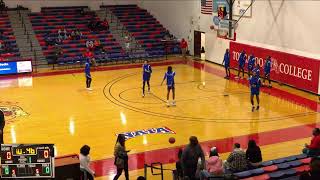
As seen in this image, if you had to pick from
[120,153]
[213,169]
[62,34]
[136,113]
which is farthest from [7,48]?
[213,169]

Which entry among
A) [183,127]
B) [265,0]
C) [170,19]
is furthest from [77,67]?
[183,127]

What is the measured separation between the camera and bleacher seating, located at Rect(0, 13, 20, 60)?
28.4 meters

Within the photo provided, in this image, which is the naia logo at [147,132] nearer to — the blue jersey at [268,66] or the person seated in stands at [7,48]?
the blue jersey at [268,66]

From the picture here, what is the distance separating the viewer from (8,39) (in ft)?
99.8

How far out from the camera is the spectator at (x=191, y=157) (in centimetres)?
920

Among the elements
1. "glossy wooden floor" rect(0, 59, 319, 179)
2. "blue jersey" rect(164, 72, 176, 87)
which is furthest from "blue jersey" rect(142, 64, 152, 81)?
"blue jersey" rect(164, 72, 176, 87)

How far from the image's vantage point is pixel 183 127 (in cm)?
1562

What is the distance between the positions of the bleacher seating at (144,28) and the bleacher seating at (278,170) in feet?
72.5

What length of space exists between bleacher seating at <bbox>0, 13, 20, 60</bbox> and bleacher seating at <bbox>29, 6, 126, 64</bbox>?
1.77 meters

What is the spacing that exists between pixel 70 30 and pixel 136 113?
17170mm

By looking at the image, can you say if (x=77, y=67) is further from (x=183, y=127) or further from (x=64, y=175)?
(x=64, y=175)

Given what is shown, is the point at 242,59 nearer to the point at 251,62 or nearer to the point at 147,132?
the point at 251,62

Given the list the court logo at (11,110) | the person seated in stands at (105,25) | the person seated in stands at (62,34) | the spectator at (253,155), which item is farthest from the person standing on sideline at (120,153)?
the person seated in stands at (105,25)

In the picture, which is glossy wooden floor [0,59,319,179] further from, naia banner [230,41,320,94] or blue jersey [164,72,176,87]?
blue jersey [164,72,176,87]
